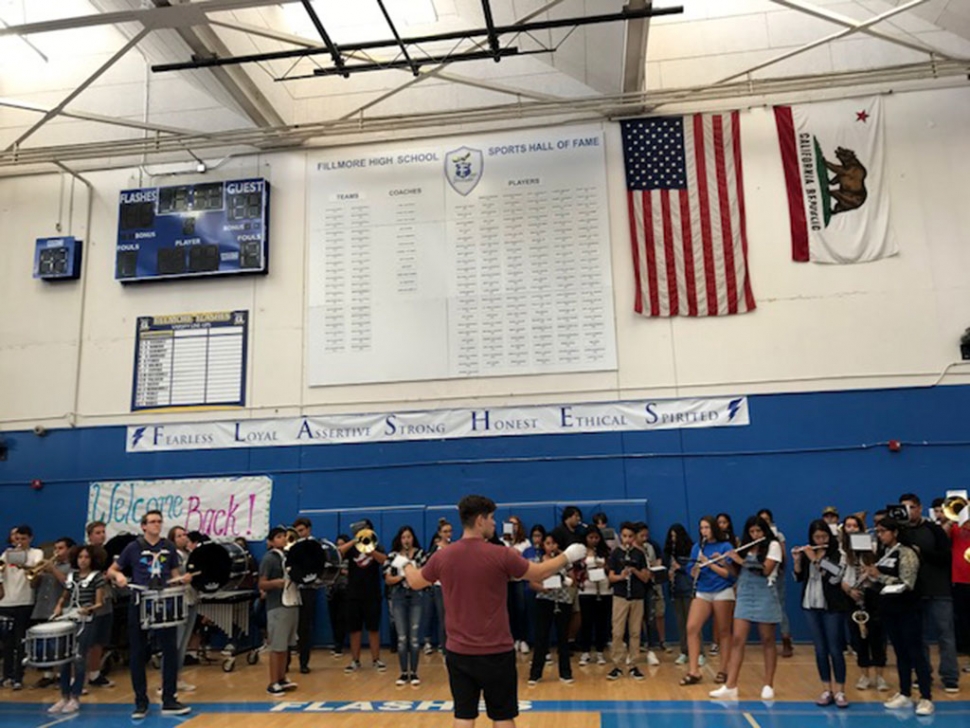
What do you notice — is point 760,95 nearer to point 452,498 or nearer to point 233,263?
point 452,498

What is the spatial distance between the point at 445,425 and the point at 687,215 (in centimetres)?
479

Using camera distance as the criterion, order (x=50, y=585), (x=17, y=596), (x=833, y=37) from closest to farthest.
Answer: (x=17, y=596) < (x=50, y=585) < (x=833, y=37)

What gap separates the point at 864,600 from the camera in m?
6.36

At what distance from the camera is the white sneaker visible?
629cm

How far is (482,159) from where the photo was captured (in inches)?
462

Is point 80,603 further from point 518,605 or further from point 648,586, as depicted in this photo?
point 648,586

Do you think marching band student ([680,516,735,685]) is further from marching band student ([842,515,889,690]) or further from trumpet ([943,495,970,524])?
trumpet ([943,495,970,524])

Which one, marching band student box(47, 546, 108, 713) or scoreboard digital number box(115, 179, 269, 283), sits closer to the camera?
marching band student box(47, 546, 108, 713)

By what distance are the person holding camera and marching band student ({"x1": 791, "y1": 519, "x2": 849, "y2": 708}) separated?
2.12 ft

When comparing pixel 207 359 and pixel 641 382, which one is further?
pixel 207 359

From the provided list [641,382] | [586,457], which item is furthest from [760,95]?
[586,457]

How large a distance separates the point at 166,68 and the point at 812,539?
8.81 metres

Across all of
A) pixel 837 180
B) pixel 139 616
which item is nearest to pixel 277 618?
pixel 139 616

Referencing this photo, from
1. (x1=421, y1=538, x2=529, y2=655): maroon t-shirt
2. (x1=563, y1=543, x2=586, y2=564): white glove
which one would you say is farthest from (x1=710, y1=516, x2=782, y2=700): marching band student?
(x1=421, y1=538, x2=529, y2=655): maroon t-shirt
